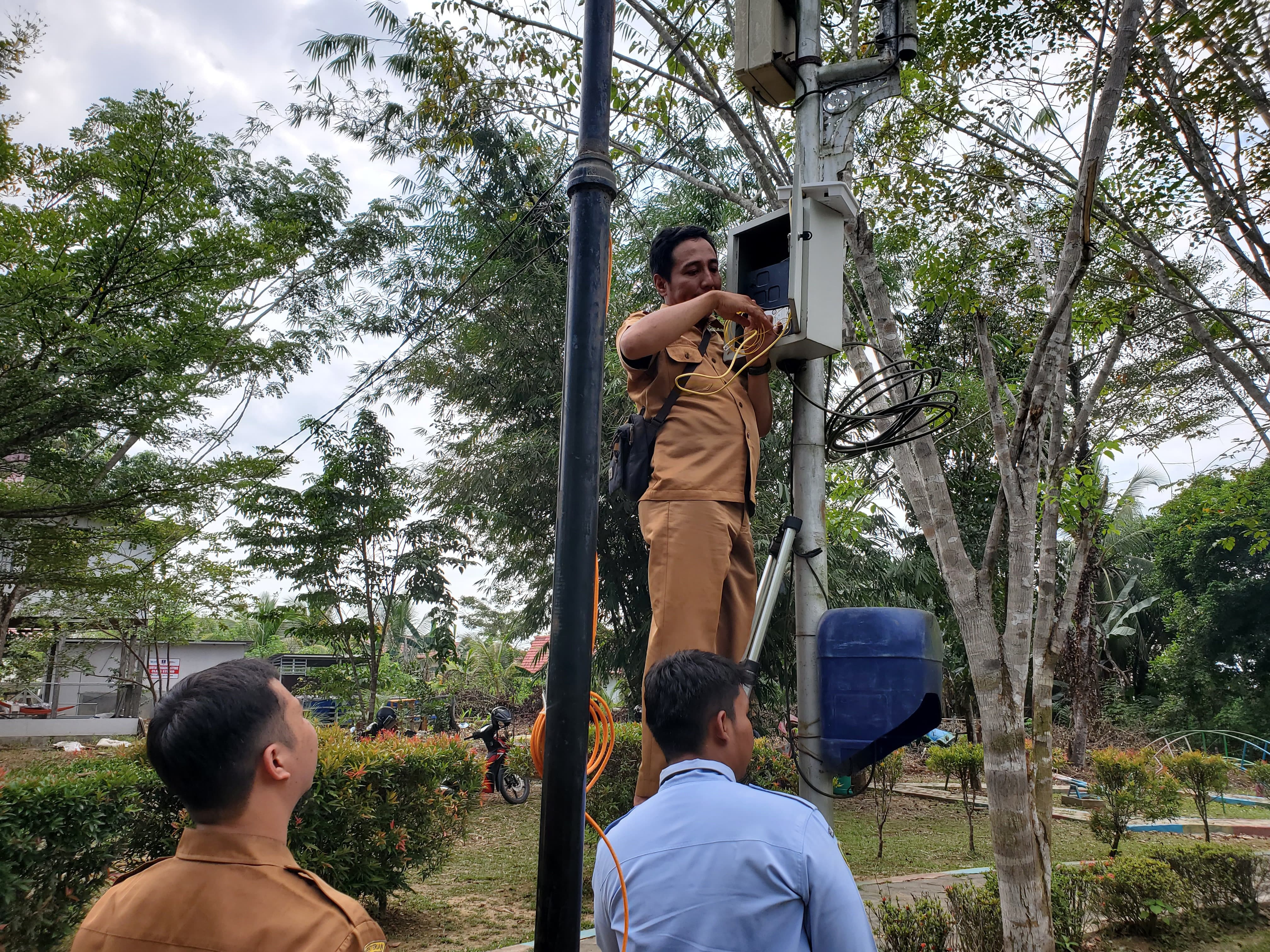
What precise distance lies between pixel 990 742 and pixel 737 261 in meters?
2.58

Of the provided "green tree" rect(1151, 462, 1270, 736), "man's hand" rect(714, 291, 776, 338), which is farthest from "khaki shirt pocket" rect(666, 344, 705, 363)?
"green tree" rect(1151, 462, 1270, 736)

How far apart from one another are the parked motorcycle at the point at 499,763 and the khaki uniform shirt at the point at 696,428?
9.34 meters

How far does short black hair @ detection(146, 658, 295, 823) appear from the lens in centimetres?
137

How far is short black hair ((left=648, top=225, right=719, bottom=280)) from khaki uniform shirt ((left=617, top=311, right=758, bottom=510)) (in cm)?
19

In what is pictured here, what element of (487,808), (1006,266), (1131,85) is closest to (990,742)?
(1006,266)

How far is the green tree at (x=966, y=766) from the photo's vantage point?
31.1 ft

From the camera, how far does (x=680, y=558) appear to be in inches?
97.2

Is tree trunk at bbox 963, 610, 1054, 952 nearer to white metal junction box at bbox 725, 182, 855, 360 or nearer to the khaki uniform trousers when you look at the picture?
the khaki uniform trousers

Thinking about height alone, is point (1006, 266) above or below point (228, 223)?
below

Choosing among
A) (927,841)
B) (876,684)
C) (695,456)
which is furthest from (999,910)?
(927,841)

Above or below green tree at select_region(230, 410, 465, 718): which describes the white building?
below

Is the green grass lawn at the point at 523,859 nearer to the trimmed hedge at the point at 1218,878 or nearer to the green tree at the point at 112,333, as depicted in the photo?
the trimmed hedge at the point at 1218,878

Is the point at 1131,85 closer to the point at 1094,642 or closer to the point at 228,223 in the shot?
the point at 228,223

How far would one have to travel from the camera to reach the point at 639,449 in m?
2.67
